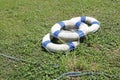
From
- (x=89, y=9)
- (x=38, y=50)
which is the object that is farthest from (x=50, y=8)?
(x=38, y=50)

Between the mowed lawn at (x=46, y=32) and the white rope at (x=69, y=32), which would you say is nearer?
the mowed lawn at (x=46, y=32)

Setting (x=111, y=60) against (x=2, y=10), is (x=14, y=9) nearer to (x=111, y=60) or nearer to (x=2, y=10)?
(x=2, y=10)

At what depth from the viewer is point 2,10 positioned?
7090mm

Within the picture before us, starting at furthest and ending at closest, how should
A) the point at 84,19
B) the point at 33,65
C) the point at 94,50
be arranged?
the point at 84,19 → the point at 94,50 → the point at 33,65

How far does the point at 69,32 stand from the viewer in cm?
551

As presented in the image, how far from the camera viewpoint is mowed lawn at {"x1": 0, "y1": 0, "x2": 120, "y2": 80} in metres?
4.73

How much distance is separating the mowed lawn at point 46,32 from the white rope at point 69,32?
0.31ft

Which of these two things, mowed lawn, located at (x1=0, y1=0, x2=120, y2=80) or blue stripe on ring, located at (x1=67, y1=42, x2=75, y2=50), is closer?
mowed lawn, located at (x1=0, y1=0, x2=120, y2=80)

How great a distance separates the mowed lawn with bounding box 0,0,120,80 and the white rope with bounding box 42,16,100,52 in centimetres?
10

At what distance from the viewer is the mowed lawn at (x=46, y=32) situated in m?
4.73

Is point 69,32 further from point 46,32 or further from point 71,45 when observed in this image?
point 46,32

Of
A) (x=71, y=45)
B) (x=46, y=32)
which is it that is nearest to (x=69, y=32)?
(x=71, y=45)

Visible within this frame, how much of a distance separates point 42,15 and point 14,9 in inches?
30.3

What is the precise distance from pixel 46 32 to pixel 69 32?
590 millimetres
